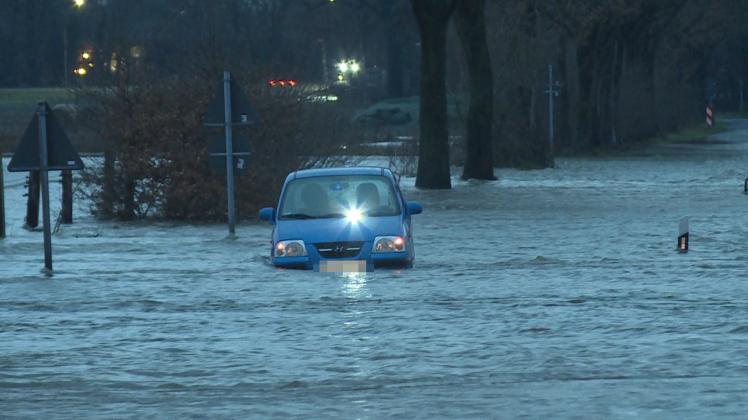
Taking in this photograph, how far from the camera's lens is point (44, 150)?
726 inches

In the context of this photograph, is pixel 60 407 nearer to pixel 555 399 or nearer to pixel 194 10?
pixel 555 399

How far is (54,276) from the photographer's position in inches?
734

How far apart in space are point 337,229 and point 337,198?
97 cm

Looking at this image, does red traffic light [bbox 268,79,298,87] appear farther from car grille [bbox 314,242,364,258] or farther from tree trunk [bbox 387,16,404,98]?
tree trunk [bbox 387,16,404,98]

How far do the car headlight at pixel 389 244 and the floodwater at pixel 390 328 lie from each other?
301mm

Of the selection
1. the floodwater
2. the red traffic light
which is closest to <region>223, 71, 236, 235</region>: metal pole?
the floodwater

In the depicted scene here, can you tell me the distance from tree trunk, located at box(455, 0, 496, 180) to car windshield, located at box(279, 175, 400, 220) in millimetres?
23508

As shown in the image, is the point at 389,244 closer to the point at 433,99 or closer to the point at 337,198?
the point at 337,198

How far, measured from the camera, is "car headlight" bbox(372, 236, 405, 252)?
18.1 m

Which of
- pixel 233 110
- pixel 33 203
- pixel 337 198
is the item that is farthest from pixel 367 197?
pixel 33 203

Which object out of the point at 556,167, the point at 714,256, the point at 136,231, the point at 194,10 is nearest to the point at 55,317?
the point at 714,256

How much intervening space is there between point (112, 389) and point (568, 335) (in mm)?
3978

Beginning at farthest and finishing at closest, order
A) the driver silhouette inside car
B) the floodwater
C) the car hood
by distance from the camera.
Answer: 1. the driver silhouette inside car
2. the car hood
3. the floodwater

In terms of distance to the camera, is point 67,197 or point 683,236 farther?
point 67,197
